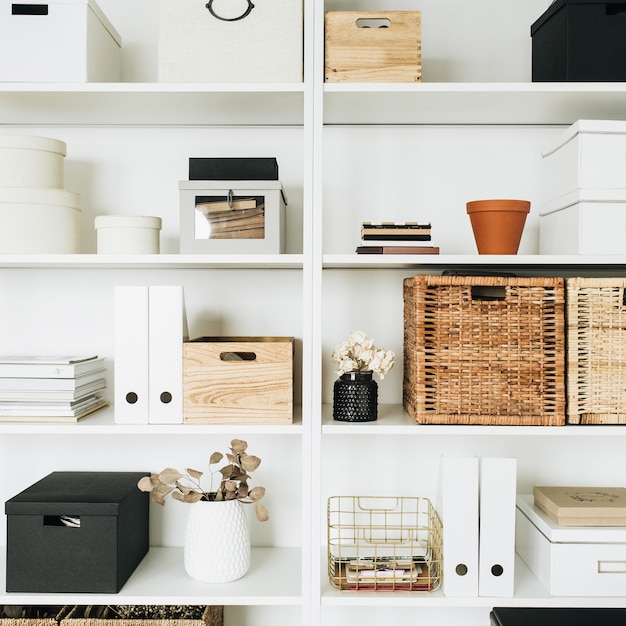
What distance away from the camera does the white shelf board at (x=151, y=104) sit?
4.77 feet

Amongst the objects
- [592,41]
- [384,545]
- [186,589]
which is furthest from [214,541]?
[592,41]

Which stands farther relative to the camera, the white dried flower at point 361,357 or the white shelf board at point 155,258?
the white dried flower at point 361,357

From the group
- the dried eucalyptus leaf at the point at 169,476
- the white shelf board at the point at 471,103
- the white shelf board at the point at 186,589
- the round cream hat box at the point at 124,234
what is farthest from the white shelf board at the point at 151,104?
the white shelf board at the point at 186,589

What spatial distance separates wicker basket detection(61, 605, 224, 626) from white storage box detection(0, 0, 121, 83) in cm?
129

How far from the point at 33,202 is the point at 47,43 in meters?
0.37

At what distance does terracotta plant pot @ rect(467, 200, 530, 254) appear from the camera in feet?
4.92

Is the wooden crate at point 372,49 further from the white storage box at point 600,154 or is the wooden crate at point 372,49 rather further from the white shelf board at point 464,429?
the white shelf board at point 464,429

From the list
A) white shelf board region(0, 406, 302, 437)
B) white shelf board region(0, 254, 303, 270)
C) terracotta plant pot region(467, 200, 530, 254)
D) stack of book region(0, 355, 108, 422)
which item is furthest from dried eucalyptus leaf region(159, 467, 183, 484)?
terracotta plant pot region(467, 200, 530, 254)

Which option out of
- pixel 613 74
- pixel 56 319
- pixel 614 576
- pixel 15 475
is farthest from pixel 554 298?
pixel 15 475

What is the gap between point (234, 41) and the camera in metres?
1.46

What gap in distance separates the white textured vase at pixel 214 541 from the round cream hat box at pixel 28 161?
0.87 meters

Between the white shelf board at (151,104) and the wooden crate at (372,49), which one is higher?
the wooden crate at (372,49)

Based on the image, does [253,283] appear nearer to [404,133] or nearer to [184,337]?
[184,337]

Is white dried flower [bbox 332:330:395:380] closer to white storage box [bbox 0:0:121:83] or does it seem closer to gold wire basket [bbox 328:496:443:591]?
gold wire basket [bbox 328:496:443:591]
